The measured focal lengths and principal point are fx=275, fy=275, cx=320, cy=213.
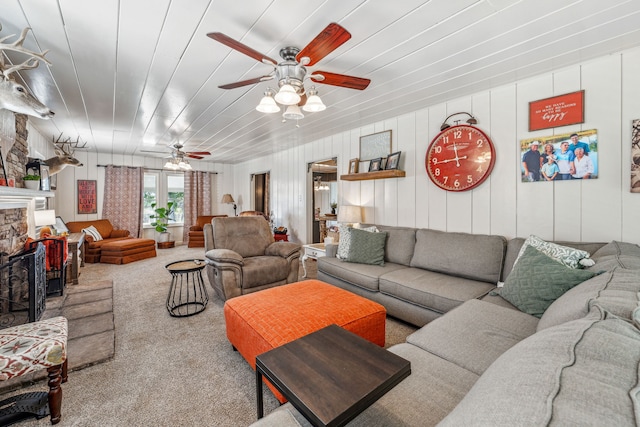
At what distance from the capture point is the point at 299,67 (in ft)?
6.06

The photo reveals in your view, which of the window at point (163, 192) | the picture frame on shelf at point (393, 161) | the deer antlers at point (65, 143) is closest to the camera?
the picture frame on shelf at point (393, 161)

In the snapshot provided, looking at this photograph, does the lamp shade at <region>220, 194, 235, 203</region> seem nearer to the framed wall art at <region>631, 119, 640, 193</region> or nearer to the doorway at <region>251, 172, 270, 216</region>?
the doorway at <region>251, 172, 270, 216</region>

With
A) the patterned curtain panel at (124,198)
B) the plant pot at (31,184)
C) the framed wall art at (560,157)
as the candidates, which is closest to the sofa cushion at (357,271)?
the framed wall art at (560,157)

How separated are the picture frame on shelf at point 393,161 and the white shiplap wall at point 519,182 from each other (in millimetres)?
101

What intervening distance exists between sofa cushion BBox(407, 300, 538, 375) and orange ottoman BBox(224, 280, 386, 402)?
409 millimetres

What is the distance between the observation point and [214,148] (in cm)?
586

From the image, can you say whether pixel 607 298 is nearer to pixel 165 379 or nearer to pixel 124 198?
pixel 165 379

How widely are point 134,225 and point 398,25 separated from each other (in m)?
7.42

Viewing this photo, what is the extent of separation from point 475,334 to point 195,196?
7643mm

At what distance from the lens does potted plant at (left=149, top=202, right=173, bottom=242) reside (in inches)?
277

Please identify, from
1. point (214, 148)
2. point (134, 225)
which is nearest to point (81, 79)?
point (214, 148)

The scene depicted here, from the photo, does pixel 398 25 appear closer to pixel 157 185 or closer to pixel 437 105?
pixel 437 105

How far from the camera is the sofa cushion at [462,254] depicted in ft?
8.40

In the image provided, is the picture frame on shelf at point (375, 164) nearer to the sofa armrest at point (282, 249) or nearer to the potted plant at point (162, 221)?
the sofa armrest at point (282, 249)
